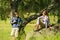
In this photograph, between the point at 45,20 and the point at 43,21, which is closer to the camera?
the point at 45,20

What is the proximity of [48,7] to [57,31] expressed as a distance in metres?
3.09

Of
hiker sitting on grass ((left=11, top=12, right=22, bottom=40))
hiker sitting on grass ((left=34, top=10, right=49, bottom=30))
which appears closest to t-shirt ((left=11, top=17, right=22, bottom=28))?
hiker sitting on grass ((left=11, top=12, right=22, bottom=40))

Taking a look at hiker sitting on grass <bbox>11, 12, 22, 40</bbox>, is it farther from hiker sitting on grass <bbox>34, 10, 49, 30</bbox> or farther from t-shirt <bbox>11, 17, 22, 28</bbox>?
hiker sitting on grass <bbox>34, 10, 49, 30</bbox>

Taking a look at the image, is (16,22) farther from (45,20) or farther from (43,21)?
(45,20)

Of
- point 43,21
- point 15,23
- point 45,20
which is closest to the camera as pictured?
point 45,20

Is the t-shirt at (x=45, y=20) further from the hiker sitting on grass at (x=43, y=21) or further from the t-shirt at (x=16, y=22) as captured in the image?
the t-shirt at (x=16, y=22)

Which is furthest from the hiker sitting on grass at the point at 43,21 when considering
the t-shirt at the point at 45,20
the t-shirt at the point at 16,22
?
the t-shirt at the point at 16,22

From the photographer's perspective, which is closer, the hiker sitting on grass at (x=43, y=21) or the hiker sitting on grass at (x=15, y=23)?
the hiker sitting on grass at (x=43, y=21)

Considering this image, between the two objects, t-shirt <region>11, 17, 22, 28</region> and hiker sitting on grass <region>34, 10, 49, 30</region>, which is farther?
t-shirt <region>11, 17, 22, 28</region>

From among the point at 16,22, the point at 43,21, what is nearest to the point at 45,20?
the point at 43,21

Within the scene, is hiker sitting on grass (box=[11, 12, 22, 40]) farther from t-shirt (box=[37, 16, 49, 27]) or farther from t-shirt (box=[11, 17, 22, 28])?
t-shirt (box=[37, 16, 49, 27])

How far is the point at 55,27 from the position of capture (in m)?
16.4

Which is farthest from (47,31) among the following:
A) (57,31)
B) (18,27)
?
(18,27)

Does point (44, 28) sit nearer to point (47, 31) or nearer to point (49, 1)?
point (47, 31)
